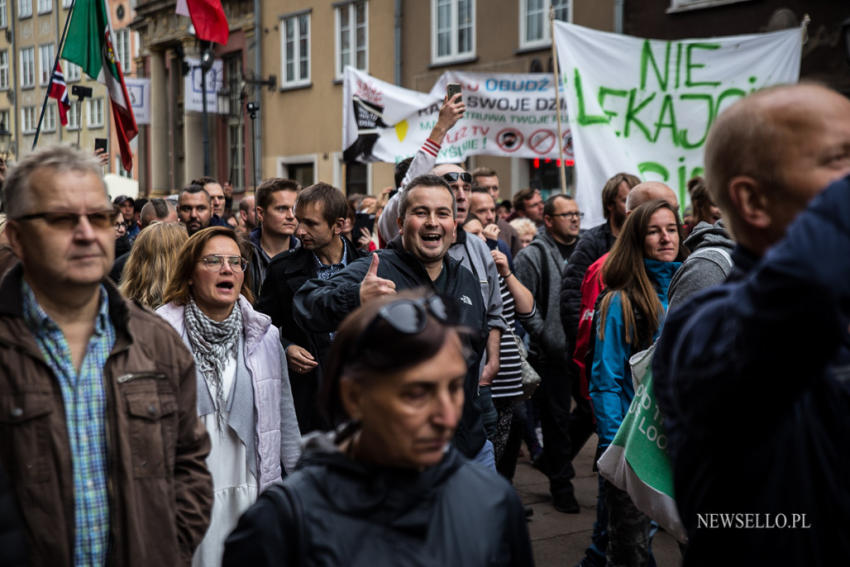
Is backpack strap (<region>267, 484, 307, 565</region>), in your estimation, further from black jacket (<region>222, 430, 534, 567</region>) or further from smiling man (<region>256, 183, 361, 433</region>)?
smiling man (<region>256, 183, 361, 433</region>)

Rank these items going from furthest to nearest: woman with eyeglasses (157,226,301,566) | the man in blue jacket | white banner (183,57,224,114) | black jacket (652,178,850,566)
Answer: white banner (183,57,224,114) < woman with eyeglasses (157,226,301,566) < the man in blue jacket < black jacket (652,178,850,566)

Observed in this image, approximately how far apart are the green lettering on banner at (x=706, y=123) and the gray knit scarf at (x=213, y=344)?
6572mm

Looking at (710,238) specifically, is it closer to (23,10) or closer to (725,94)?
(725,94)

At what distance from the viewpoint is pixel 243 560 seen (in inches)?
71.2

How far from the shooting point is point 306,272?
16.1ft

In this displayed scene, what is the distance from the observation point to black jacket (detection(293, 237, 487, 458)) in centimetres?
376

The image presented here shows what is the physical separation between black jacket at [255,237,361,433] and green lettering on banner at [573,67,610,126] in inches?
190

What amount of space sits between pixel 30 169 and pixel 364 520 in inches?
51.6

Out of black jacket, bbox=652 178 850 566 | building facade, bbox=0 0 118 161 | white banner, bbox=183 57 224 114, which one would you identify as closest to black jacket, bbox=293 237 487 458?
black jacket, bbox=652 178 850 566

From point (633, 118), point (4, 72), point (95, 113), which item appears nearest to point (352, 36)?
point (633, 118)

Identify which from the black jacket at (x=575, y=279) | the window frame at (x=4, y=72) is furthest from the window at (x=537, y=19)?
→ the window frame at (x=4, y=72)

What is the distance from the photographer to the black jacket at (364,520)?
1776mm

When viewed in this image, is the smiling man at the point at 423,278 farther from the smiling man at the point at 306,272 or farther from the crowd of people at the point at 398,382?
the smiling man at the point at 306,272

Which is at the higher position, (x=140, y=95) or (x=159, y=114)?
(x=159, y=114)
